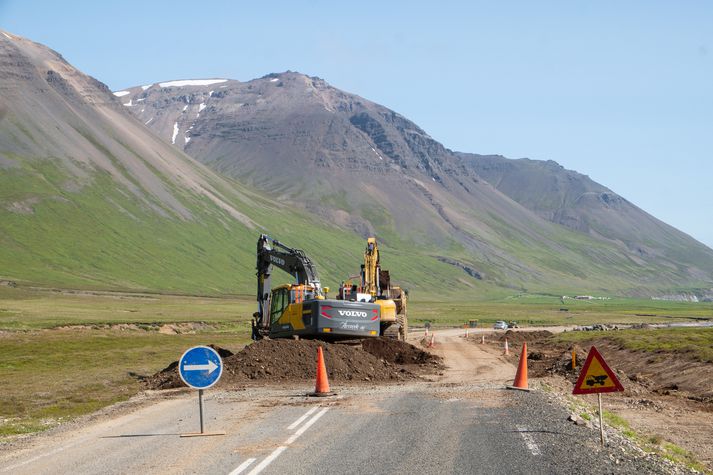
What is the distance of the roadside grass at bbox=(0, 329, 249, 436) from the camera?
2862 cm

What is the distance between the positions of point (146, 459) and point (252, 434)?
3.37 meters

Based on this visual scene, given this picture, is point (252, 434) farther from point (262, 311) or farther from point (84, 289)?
point (84, 289)

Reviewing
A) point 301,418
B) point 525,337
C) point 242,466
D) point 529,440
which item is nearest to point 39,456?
point 242,466

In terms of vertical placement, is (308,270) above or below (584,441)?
above

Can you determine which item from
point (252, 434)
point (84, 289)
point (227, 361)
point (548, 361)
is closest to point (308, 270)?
point (227, 361)

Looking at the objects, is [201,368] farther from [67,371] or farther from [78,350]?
[78,350]

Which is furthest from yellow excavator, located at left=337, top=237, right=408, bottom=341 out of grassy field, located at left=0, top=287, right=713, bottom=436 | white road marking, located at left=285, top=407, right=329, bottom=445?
white road marking, located at left=285, top=407, right=329, bottom=445

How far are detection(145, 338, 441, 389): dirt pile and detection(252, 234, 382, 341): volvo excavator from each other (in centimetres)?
138

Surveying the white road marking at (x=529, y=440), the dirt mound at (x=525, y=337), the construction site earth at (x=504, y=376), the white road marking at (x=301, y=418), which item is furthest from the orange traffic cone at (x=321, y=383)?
the dirt mound at (x=525, y=337)

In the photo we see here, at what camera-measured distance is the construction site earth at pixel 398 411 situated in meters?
16.6

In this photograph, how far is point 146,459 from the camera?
17.4m

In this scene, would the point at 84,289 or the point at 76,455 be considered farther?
the point at 84,289

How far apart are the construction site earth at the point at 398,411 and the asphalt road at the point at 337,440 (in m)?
0.05

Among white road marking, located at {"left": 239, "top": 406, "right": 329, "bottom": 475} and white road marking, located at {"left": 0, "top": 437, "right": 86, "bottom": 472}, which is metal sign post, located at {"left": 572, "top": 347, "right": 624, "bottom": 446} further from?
white road marking, located at {"left": 0, "top": 437, "right": 86, "bottom": 472}
